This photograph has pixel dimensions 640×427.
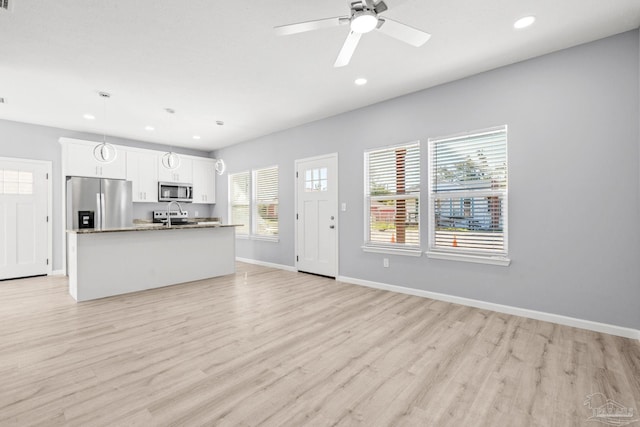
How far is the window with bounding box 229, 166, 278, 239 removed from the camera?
6280 mm

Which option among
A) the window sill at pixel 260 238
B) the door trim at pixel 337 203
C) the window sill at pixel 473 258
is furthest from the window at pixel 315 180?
the window sill at pixel 473 258

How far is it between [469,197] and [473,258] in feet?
2.42

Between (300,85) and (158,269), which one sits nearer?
(300,85)

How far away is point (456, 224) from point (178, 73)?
12.6 feet

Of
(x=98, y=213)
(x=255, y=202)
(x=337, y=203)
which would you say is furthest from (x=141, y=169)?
(x=337, y=203)

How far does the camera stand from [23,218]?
17.1 ft

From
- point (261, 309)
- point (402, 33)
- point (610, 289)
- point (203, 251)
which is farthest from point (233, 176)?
point (610, 289)

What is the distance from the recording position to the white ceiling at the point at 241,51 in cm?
243

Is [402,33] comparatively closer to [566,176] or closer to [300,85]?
[300,85]

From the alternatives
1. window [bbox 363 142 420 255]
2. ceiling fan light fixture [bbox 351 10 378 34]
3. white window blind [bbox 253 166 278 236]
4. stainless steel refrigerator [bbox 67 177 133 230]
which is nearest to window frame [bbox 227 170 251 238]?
white window blind [bbox 253 166 278 236]

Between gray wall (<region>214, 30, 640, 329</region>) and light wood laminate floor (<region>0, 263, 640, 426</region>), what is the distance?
361 millimetres

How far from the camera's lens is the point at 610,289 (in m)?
2.81

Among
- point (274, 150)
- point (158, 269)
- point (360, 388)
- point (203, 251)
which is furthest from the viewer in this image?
point (274, 150)

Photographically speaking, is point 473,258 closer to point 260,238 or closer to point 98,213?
point 260,238
